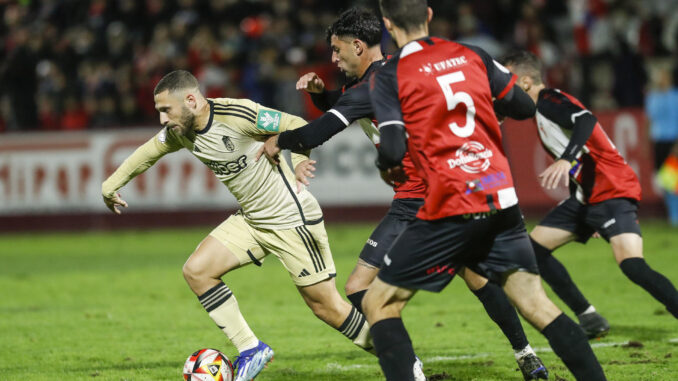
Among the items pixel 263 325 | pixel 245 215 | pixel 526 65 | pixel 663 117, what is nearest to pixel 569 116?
pixel 526 65

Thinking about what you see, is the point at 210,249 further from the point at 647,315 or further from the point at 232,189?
the point at 647,315

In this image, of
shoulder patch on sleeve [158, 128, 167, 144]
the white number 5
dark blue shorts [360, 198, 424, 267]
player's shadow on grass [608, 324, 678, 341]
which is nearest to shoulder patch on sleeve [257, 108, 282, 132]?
shoulder patch on sleeve [158, 128, 167, 144]

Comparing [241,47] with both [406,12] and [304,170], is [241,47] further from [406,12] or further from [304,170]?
[406,12]

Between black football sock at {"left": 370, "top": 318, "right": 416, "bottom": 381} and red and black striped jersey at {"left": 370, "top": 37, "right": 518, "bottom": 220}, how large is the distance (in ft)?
2.09

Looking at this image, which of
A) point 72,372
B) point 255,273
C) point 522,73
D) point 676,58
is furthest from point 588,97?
point 72,372

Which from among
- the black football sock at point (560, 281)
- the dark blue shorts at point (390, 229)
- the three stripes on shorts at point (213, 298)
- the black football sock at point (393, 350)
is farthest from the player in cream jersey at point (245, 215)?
the black football sock at point (560, 281)

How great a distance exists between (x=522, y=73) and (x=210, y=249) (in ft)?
9.24

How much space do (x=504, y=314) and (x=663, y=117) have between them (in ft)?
34.4

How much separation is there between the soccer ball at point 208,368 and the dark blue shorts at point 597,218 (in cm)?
309

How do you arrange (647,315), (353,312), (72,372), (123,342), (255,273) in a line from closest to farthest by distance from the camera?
(353,312)
(72,372)
(123,342)
(647,315)
(255,273)

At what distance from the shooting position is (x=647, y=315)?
866 cm

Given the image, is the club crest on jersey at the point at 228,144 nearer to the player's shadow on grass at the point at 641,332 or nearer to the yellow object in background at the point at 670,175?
the player's shadow on grass at the point at 641,332

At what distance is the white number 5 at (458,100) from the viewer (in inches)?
189

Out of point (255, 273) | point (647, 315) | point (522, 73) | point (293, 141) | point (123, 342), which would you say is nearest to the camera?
point (293, 141)
